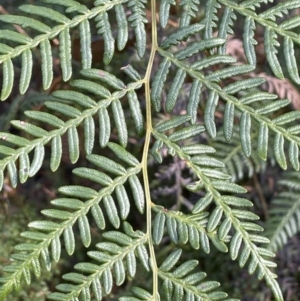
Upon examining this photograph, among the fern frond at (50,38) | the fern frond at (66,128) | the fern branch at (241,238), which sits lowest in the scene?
the fern branch at (241,238)

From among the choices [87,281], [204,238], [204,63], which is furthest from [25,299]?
[204,63]

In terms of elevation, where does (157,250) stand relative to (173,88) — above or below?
below

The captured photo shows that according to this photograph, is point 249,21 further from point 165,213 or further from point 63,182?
point 63,182

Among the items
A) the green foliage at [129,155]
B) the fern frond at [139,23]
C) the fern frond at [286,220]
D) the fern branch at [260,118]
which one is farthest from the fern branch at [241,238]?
the fern frond at [286,220]

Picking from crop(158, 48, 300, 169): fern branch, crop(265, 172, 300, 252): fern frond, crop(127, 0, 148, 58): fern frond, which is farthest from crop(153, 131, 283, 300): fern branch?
crop(265, 172, 300, 252): fern frond

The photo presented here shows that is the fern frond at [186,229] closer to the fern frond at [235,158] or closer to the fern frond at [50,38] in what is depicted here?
the fern frond at [50,38]

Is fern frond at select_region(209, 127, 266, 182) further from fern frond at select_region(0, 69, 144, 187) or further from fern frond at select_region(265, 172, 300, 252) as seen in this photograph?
fern frond at select_region(0, 69, 144, 187)
